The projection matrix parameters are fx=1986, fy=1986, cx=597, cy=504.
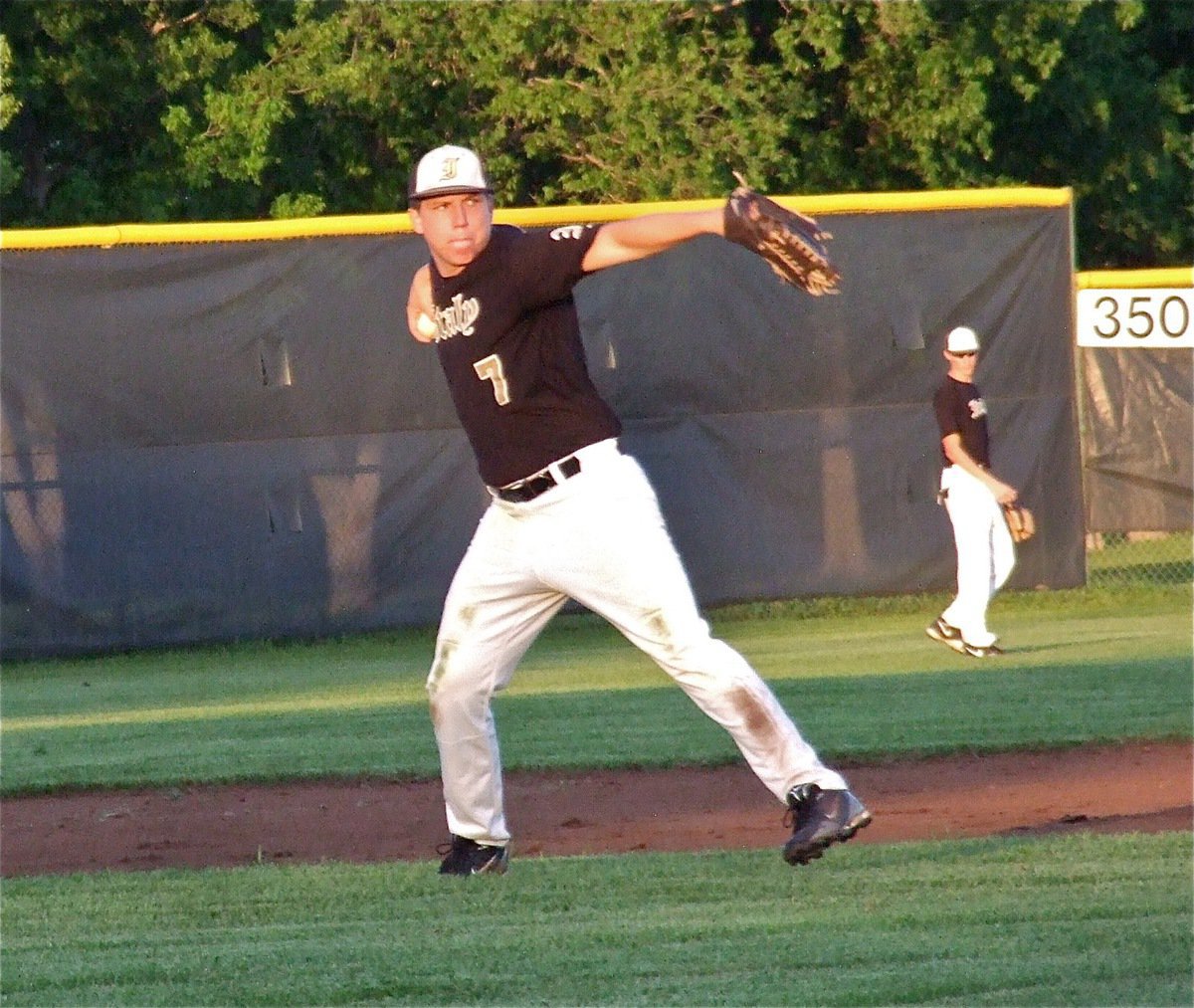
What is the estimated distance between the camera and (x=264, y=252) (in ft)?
48.6

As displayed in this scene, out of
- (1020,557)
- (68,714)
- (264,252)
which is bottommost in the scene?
(1020,557)

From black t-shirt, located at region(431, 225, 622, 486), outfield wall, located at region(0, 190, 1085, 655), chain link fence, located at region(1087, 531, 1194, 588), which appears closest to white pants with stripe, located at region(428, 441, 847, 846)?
black t-shirt, located at region(431, 225, 622, 486)

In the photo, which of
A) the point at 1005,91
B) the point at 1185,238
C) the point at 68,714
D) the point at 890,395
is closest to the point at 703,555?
the point at 890,395

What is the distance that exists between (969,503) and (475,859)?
22.8 feet

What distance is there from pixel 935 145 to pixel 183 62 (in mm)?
8367

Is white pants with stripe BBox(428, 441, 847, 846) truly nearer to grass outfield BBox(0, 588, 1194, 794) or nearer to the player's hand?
grass outfield BBox(0, 588, 1194, 794)

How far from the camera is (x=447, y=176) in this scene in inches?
229

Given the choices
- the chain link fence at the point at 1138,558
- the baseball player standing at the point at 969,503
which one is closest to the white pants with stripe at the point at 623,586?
the baseball player standing at the point at 969,503

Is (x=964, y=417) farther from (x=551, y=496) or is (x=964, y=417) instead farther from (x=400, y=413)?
(x=551, y=496)

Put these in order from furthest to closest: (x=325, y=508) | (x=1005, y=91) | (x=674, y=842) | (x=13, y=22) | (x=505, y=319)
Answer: (x=1005, y=91) < (x=13, y=22) < (x=325, y=508) < (x=674, y=842) < (x=505, y=319)

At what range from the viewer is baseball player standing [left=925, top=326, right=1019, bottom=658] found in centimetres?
1237

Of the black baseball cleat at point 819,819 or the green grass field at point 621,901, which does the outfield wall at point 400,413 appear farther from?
the black baseball cleat at point 819,819

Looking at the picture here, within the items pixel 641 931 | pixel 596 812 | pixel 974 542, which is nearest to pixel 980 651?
pixel 974 542

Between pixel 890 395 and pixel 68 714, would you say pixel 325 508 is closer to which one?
pixel 68 714
